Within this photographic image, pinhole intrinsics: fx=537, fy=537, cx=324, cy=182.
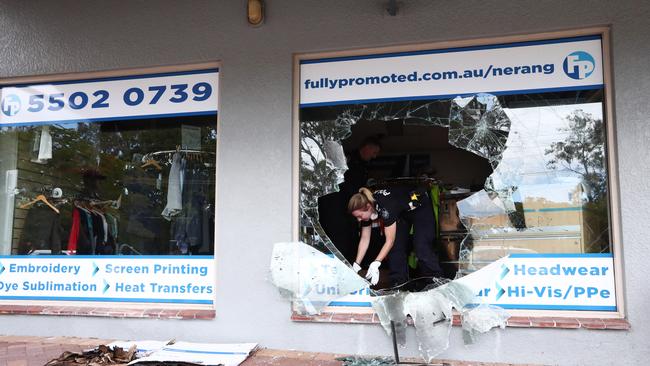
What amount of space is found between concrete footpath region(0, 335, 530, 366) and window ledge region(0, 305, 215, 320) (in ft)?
0.77

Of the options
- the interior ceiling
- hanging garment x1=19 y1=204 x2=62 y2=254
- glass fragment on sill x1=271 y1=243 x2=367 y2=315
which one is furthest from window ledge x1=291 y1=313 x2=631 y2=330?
hanging garment x1=19 y1=204 x2=62 y2=254

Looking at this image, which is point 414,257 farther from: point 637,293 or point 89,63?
point 89,63

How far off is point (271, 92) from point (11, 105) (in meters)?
2.94

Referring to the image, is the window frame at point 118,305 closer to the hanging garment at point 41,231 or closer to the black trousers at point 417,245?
the hanging garment at point 41,231

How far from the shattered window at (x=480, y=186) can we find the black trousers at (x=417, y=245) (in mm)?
11

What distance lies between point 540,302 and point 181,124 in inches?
144

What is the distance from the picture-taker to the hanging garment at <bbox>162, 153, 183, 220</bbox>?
5469 mm

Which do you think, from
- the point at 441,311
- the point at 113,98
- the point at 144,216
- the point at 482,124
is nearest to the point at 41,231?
the point at 144,216

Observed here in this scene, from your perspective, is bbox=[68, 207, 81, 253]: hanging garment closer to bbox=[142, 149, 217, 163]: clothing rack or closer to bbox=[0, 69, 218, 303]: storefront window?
bbox=[0, 69, 218, 303]: storefront window

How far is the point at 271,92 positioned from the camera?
4.91 m

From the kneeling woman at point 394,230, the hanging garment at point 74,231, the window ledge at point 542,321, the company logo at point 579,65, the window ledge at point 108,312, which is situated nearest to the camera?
the window ledge at point 542,321

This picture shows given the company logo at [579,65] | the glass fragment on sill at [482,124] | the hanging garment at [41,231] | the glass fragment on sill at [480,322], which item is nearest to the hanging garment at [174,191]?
the hanging garment at [41,231]

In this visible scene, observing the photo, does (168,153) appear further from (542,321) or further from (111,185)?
(542,321)

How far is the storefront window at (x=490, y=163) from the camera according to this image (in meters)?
4.39
